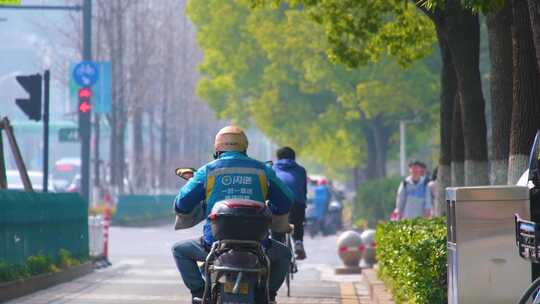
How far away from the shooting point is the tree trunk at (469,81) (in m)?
18.2

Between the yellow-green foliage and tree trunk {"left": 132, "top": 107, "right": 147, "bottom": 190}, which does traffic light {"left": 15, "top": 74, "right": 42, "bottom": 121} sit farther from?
tree trunk {"left": 132, "top": 107, "right": 147, "bottom": 190}

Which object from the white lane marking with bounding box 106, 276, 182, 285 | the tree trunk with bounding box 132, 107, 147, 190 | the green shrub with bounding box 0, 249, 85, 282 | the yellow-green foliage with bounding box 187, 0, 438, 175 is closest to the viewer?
the green shrub with bounding box 0, 249, 85, 282

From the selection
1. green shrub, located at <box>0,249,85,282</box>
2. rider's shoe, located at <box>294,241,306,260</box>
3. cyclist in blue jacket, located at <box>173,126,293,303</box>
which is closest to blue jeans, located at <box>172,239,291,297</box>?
cyclist in blue jacket, located at <box>173,126,293,303</box>

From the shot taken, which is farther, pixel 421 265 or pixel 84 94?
pixel 84 94

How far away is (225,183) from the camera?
34.4 ft

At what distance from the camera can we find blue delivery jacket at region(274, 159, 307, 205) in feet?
62.2

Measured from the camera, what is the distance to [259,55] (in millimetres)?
60438

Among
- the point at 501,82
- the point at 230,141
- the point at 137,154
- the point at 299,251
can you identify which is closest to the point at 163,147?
the point at 137,154

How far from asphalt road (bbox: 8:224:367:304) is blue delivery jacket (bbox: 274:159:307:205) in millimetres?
1252

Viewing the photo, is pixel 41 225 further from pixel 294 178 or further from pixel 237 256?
pixel 237 256

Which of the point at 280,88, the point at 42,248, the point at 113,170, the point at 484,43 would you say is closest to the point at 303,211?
the point at 42,248

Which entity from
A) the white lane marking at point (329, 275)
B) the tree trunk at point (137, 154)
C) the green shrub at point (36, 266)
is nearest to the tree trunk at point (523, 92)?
the green shrub at point (36, 266)

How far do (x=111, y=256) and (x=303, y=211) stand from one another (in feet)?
44.3

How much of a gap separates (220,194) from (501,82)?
6.60 m
